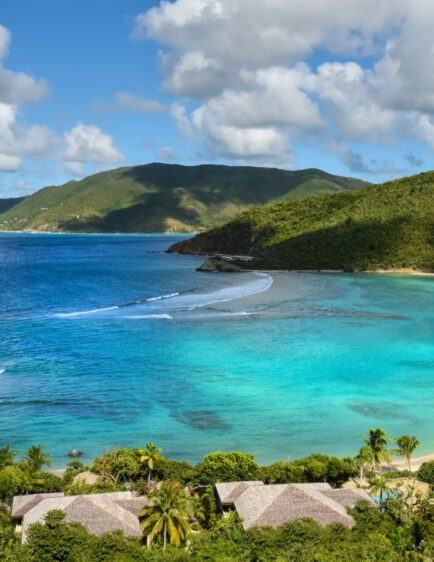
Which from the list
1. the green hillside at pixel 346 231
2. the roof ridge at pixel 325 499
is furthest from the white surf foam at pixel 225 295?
the roof ridge at pixel 325 499

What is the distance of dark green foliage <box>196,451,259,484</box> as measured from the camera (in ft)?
90.2

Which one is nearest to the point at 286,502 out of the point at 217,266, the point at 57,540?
the point at 57,540

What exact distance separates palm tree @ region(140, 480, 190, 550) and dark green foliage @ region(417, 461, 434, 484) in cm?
1449

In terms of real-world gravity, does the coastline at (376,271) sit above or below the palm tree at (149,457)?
above

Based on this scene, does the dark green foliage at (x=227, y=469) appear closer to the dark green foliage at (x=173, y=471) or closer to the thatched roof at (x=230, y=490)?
the dark green foliage at (x=173, y=471)

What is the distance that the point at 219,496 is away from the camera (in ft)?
83.6

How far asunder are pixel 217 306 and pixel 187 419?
42.4 m

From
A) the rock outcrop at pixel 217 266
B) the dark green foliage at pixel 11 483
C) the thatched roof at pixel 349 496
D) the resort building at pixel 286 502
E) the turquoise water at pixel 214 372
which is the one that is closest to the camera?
the resort building at pixel 286 502

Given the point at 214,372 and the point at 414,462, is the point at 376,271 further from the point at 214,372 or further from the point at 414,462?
the point at 414,462

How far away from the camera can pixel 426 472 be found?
28.9 m

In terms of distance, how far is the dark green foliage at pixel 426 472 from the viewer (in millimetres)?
28625

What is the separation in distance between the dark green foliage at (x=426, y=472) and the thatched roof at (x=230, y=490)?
967cm

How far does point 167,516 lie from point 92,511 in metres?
3.75

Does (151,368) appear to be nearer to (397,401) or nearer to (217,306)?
(397,401)
